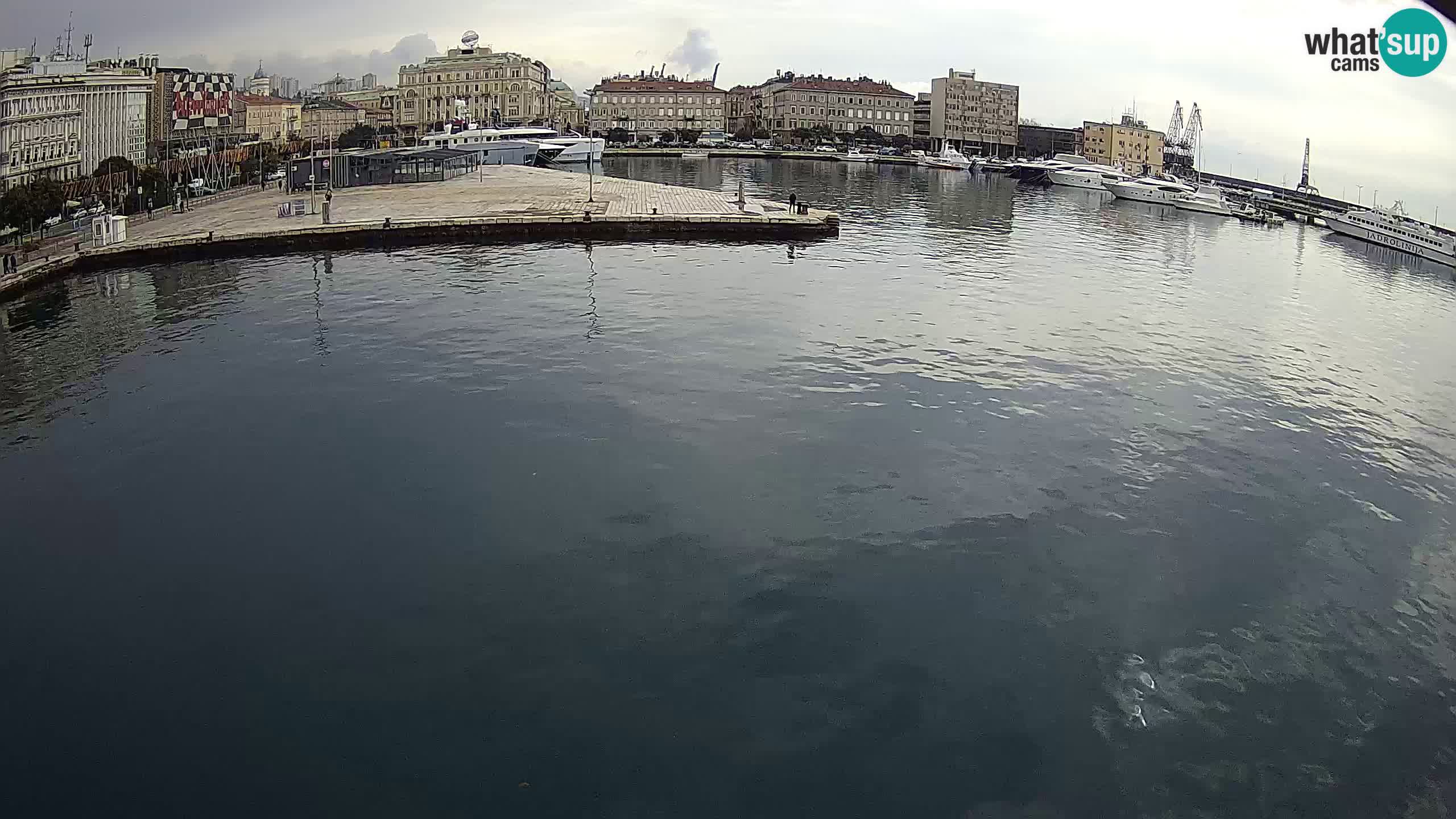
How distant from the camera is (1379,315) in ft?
85.5

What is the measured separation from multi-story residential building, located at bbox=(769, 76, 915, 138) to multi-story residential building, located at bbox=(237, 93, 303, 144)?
4867cm

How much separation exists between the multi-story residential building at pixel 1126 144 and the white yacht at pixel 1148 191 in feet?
162

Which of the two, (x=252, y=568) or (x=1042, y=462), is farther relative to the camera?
(x=1042, y=462)

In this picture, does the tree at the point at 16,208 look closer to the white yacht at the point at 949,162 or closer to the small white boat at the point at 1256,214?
the small white boat at the point at 1256,214

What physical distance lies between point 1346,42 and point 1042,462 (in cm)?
668

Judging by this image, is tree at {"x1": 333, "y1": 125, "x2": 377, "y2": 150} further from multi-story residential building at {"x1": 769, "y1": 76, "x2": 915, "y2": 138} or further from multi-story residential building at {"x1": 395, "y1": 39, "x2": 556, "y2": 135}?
multi-story residential building at {"x1": 769, "y1": 76, "x2": 915, "y2": 138}

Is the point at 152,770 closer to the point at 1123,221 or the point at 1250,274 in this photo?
the point at 1250,274

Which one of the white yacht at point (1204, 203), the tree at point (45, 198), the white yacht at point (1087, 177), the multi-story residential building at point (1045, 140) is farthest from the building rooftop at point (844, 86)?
the tree at point (45, 198)

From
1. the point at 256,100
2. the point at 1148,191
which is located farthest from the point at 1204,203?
the point at 256,100

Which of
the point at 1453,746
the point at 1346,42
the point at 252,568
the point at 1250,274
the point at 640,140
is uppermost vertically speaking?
the point at 640,140

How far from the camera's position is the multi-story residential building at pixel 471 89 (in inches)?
3922

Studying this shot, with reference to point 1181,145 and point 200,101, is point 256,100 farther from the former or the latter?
point 1181,145

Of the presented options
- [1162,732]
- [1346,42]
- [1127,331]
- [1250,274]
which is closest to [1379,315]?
[1250,274]

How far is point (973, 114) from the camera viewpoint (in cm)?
11969
